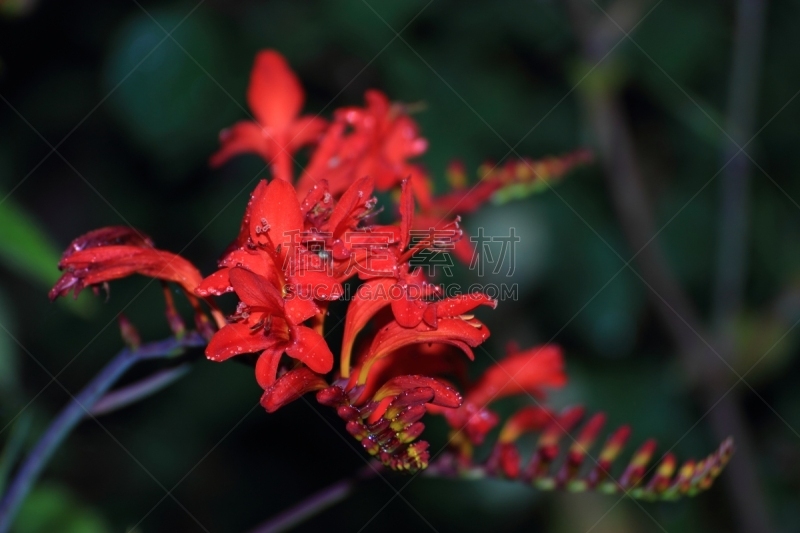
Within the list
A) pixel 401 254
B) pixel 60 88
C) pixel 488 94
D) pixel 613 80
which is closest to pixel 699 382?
pixel 613 80

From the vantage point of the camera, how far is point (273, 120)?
1.36m

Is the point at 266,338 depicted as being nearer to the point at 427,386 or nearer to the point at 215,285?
the point at 215,285

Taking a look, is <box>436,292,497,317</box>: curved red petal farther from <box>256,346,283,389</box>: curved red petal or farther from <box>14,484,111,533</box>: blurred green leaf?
<box>14,484,111,533</box>: blurred green leaf

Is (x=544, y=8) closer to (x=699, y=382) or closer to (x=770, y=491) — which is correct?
(x=699, y=382)

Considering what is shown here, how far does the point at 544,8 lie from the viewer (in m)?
2.32

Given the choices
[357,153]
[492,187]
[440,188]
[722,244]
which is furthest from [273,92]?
[722,244]

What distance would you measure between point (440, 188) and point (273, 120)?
Result: 0.83m

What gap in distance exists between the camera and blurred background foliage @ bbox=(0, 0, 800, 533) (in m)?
2.18

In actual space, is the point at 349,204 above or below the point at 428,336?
above

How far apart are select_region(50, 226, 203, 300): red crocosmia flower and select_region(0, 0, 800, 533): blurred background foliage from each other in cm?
112

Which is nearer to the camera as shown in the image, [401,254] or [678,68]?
[401,254]

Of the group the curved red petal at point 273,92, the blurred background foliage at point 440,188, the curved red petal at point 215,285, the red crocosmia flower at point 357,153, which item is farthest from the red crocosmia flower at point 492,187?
the blurred background foliage at point 440,188

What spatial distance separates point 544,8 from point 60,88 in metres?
1.58

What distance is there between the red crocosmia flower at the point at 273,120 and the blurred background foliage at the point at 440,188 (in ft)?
2.41
